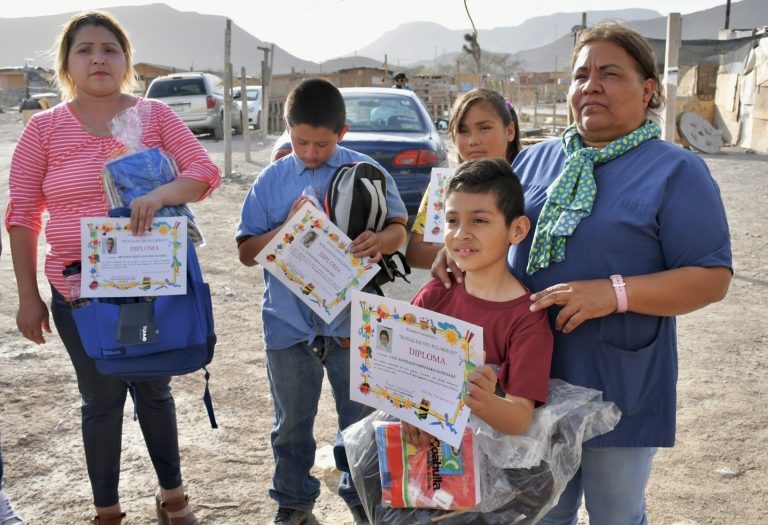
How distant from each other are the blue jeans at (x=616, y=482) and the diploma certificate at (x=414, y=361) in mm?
508

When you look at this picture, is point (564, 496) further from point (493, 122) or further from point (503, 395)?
point (493, 122)

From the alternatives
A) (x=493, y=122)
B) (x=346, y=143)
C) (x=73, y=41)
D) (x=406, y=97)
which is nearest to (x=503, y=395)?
(x=493, y=122)

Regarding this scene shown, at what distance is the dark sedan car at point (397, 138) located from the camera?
24.3ft

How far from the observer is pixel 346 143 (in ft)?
24.2

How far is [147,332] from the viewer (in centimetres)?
257

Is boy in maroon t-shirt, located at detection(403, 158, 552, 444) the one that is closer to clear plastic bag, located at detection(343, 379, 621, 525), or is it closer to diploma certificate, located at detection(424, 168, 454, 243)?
clear plastic bag, located at detection(343, 379, 621, 525)

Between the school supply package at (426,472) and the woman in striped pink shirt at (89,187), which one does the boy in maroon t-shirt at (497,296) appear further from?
the woman in striped pink shirt at (89,187)

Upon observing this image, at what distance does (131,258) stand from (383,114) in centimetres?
612

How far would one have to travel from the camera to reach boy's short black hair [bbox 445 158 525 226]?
6.53 ft

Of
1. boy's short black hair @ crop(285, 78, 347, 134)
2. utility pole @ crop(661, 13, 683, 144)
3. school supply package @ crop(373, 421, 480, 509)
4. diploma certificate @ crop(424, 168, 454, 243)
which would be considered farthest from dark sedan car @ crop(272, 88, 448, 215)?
school supply package @ crop(373, 421, 480, 509)

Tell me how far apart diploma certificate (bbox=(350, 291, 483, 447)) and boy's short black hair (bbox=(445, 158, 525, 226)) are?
364mm

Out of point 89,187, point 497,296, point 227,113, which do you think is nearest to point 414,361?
point 497,296

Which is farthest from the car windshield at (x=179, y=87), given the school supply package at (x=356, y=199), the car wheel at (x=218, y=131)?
the school supply package at (x=356, y=199)

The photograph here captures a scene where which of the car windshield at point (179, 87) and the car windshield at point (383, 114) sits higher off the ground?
the car windshield at point (179, 87)
